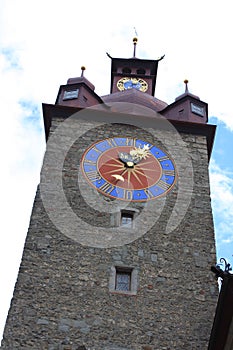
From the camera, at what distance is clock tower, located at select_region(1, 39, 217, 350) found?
10.4 meters

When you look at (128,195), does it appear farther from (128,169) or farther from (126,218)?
(128,169)

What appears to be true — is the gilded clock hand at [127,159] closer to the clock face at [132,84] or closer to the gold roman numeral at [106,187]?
the gold roman numeral at [106,187]

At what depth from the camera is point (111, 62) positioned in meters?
20.2

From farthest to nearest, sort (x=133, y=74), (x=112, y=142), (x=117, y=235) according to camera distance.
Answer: (x=133, y=74) < (x=112, y=142) < (x=117, y=235)

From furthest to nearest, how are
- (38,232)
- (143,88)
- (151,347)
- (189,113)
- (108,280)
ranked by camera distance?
(143,88)
(189,113)
(38,232)
(108,280)
(151,347)

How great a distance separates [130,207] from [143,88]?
286 inches

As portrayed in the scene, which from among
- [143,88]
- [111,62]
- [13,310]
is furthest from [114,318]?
[111,62]

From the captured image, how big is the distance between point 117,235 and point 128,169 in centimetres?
210

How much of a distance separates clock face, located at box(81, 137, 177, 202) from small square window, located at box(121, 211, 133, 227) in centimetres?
38

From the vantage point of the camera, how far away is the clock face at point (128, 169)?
43.1ft

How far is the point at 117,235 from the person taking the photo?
39.5ft

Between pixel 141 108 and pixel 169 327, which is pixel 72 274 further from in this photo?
pixel 141 108

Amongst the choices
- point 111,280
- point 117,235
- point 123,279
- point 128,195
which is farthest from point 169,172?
point 111,280

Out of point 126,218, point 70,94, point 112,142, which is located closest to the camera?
point 126,218
